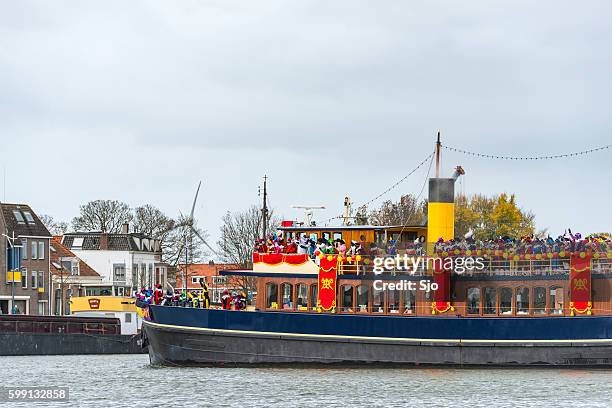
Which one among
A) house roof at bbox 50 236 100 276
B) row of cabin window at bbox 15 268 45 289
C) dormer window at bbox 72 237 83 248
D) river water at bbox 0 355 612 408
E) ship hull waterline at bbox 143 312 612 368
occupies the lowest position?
river water at bbox 0 355 612 408

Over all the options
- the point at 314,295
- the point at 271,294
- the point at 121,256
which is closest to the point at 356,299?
the point at 314,295

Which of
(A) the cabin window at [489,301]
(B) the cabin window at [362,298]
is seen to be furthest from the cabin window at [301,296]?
(A) the cabin window at [489,301]

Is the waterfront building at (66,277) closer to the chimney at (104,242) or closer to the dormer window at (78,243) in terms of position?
the dormer window at (78,243)

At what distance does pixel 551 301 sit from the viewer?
53.4m

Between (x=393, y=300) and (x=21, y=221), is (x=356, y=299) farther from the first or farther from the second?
(x=21, y=221)

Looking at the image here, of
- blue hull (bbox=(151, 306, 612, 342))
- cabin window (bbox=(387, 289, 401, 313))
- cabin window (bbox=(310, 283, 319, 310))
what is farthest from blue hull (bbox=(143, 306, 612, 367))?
cabin window (bbox=(310, 283, 319, 310))

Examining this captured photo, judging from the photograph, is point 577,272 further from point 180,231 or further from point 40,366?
point 180,231

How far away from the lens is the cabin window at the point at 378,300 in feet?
179

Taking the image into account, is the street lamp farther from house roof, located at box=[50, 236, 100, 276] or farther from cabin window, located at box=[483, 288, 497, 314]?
cabin window, located at box=[483, 288, 497, 314]

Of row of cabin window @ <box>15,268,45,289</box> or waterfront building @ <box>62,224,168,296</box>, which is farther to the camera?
waterfront building @ <box>62,224,168,296</box>

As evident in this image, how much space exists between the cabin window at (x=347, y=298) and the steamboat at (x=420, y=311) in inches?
1.8

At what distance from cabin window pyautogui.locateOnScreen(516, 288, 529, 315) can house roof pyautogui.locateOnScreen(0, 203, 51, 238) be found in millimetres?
54674

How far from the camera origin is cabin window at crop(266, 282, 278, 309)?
182 ft

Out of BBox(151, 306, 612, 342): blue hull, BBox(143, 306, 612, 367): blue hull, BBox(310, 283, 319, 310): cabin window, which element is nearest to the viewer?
BBox(151, 306, 612, 342): blue hull
